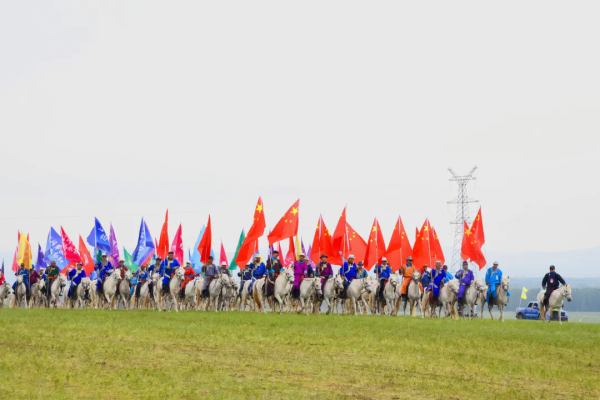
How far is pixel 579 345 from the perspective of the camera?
83.4 feet

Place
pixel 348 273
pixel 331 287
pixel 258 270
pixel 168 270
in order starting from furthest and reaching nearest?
1. pixel 168 270
2. pixel 258 270
3. pixel 348 273
4. pixel 331 287

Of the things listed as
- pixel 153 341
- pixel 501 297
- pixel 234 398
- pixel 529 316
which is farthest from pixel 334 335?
pixel 529 316

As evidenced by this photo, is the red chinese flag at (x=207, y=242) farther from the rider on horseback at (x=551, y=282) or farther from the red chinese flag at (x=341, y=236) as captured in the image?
the rider on horseback at (x=551, y=282)

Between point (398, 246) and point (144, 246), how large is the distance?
1931cm

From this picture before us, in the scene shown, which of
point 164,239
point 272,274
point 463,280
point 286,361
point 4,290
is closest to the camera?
point 286,361

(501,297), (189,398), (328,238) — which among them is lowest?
(189,398)

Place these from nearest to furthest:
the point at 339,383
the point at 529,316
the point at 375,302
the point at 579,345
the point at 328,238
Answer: the point at 339,383 < the point at 579,345 < the point at 375,302 < the point at 328,238 < the point at 529,316

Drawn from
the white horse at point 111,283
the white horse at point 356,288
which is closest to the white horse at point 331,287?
the white horse at point 356,288

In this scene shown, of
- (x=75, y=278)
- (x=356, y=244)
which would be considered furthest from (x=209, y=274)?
(x=75, y=278)

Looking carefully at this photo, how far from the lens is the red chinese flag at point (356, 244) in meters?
48.7

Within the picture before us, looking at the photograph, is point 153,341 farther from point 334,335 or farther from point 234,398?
point 234,398

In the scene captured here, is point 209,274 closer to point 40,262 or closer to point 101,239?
point 101,239

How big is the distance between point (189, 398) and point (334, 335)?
427 inches

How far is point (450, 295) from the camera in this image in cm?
3878
